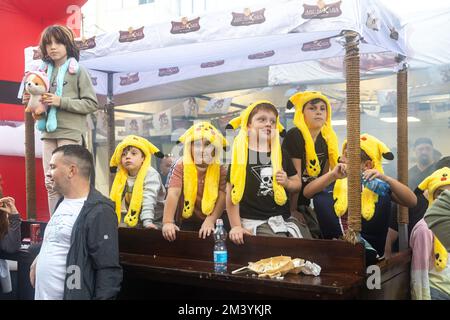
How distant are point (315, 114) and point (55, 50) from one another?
1906mm

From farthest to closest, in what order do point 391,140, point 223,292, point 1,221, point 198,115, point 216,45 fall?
point 198,115, point 391,140, point 216,45, point 1,221, point 223,292

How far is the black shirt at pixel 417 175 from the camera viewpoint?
14.1ft

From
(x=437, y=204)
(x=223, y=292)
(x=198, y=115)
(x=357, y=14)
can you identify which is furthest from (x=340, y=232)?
(x=198, y=115)

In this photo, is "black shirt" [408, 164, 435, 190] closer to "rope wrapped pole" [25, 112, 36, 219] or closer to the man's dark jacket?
the man's dark jacket

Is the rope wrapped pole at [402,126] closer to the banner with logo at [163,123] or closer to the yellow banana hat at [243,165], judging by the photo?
the yellow banana hat at [243,165]

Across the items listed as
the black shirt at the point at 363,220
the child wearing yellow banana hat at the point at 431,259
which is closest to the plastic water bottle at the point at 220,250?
the black shirt at the point at 363,220

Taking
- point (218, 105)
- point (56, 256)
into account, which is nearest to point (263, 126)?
point (56, 256)

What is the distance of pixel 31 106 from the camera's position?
9.87 ft

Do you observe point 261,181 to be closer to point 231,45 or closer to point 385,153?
point 385,153

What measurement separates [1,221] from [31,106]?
0.89 meters

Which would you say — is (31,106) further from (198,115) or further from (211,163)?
(198,115)

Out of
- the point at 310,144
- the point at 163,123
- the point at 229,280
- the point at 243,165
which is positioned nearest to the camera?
the point at 229,280

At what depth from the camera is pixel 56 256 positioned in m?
2.14

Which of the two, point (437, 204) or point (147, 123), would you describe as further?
point (147, 123)
